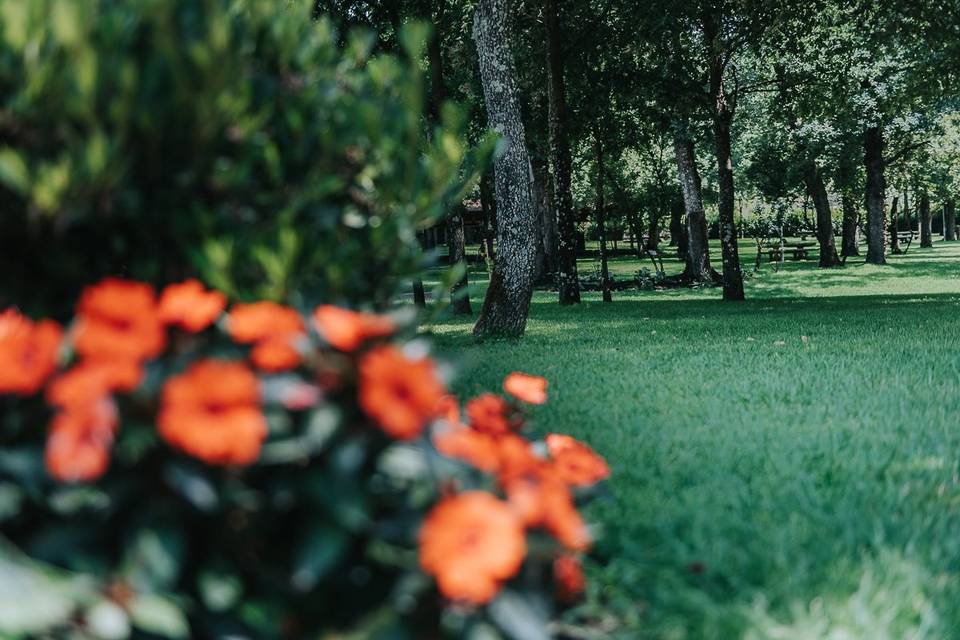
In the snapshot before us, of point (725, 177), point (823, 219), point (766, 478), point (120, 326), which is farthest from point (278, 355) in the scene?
point (823, 219)

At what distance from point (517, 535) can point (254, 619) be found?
0.61 m

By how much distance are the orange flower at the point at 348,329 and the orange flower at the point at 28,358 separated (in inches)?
22.8

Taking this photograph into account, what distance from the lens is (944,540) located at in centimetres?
330

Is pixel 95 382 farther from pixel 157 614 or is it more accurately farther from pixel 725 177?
pixel 725 177

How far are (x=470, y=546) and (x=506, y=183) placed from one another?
939 cm

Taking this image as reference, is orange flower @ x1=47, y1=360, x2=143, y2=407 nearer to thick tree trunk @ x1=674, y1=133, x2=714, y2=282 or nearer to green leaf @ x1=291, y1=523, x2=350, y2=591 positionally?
green leaf @ x1=291, y1=523, x2=350, y2=591

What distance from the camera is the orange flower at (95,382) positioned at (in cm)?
170

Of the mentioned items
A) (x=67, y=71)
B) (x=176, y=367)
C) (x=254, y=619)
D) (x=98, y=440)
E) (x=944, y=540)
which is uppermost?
(x=67, y=71)

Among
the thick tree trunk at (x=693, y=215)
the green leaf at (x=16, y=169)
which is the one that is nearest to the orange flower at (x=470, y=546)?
the green leaf at (x=16, y=169)

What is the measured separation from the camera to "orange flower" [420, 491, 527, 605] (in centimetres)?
164

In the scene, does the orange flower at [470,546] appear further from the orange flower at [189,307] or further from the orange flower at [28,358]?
the orange flower at [28,358]

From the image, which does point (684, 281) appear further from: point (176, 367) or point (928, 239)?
point (928, 239)

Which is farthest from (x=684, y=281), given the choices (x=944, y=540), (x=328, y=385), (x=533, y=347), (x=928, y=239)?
(x=928, y=239)

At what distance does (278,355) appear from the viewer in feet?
6.13
